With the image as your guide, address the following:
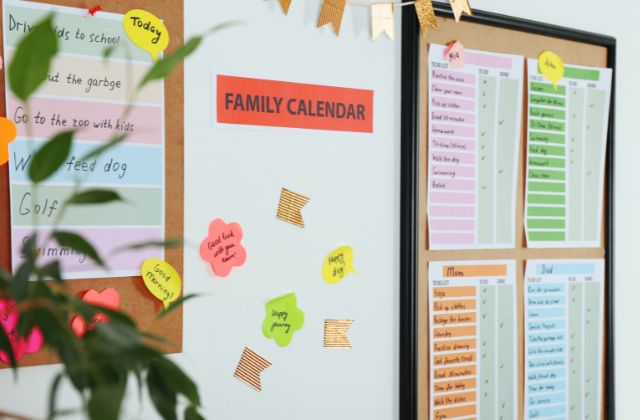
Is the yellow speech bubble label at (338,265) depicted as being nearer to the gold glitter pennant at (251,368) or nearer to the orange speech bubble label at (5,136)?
the gold glitter pennant at (251,368)

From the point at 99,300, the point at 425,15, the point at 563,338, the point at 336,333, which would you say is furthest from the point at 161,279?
the point at 563,338

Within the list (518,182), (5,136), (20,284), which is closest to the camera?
(20,284)

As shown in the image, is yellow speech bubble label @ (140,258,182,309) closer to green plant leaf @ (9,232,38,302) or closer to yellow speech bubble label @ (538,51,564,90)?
green plant leaf @ (9,232,38,302)

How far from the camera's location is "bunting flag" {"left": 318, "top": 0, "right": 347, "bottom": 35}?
128 centimetres

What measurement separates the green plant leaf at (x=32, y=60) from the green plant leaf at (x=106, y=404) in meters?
0.24

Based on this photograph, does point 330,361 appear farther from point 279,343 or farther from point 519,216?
point 519,216

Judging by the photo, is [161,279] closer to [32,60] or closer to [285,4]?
[285,4]

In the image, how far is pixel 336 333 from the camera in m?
1.31

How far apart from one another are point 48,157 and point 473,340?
1.01 meters

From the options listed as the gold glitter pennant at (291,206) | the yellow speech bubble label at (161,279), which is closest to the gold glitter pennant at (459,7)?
the gold glitter pennant at (291,206)

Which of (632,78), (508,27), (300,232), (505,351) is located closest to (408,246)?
(300,232)

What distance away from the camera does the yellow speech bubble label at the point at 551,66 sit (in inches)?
60.2

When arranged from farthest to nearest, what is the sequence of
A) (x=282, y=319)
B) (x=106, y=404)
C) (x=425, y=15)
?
(x=425, y=15) < (x=282, y=319) < (x=106, y=404)

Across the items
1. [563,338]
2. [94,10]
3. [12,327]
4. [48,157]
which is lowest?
[563,338]
